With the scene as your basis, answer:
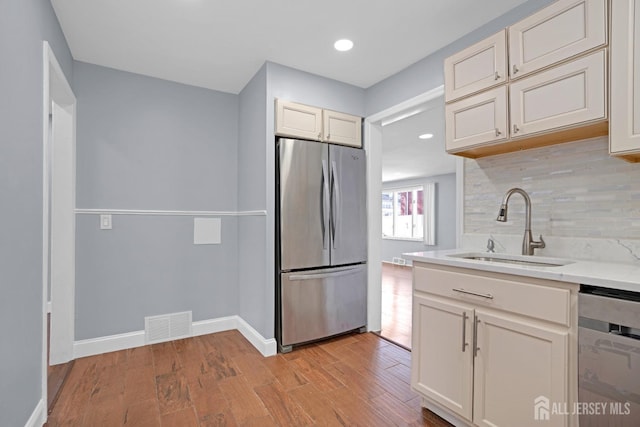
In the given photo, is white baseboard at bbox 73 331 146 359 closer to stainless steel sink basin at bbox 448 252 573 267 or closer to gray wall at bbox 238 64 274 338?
gray wall at bbox 238 64 274 338

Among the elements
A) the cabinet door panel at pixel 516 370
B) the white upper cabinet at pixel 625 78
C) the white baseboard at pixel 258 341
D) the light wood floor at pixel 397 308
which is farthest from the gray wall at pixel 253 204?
the white upper cabinet at pixel 625 78

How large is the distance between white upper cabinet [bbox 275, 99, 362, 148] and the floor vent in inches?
78.3

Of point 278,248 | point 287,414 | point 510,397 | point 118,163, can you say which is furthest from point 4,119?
point 510,397

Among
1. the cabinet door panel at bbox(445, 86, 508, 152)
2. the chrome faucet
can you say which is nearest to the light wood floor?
the chrome faucet

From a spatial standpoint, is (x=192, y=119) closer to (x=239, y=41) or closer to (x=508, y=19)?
(x=239, y=41)

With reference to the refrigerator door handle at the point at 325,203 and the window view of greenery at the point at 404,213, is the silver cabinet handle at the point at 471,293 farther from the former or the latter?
the window view of greenery at the point at 404,213

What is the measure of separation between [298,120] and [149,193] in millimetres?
1543

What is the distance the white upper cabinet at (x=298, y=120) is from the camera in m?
2.74

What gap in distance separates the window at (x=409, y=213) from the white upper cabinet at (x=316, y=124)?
5.21 meters

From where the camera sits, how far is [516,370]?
54.2 inches

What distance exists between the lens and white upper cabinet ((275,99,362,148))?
2.75 m

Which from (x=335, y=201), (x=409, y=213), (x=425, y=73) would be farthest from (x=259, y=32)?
(x=409, y=213)

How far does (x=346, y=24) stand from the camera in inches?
86.7

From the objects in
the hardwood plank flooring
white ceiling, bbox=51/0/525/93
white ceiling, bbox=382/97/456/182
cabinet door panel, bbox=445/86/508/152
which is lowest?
the hardwood plank flooring
